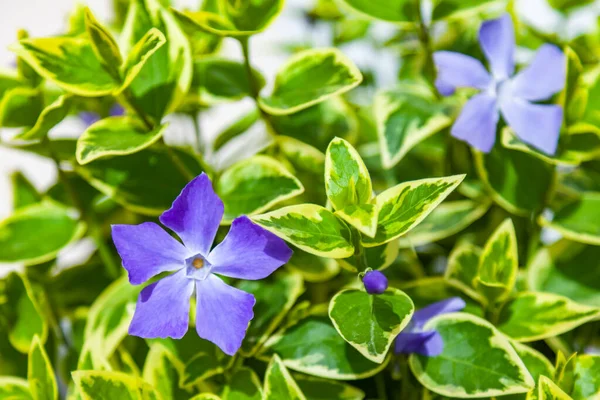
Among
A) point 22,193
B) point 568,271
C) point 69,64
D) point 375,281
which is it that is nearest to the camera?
point 375,281

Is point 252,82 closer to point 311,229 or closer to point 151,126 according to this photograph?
point 151,126

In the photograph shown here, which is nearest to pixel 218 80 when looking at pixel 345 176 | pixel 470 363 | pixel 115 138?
pixel 115 138

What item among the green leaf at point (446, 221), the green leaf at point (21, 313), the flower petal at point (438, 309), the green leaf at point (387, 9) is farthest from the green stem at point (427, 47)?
the green leaf at point (21, 313)

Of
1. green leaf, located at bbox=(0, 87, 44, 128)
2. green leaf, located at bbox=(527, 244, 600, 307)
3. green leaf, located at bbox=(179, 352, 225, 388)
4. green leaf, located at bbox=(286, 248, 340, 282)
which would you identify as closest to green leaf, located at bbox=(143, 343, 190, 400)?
green leaf, located at bbox=(179, 352, 225, 388)

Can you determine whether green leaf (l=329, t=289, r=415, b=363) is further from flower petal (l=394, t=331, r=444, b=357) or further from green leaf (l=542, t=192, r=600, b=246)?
green leaf (l=542, t=192, r=600, b=246)

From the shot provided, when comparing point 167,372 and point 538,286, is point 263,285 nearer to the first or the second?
point 167,372

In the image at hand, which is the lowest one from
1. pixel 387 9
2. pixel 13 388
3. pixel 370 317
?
pixel 13 388

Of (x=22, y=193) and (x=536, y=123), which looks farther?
(x=22, y=193)
